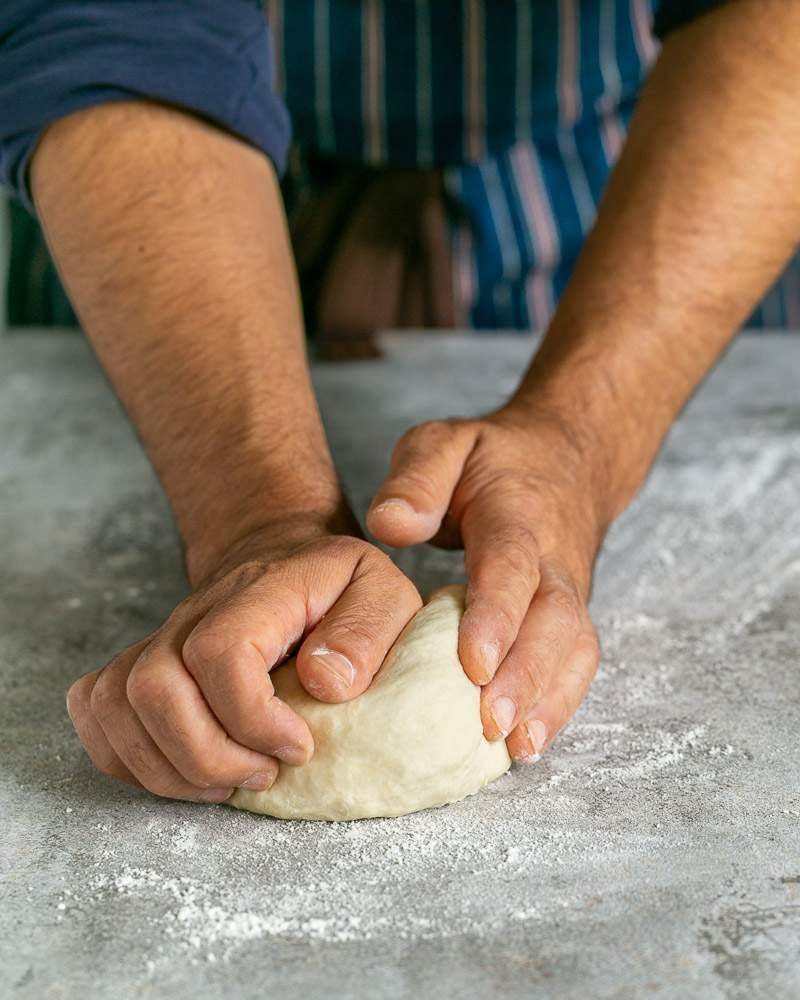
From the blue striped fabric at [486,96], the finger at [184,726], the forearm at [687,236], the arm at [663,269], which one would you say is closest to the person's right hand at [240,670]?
the finger at [184,726]

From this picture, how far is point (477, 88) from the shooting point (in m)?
2.01

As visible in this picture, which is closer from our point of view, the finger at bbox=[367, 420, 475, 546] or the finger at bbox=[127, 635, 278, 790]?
the finger at bbox=[127, 635, 278, 790]

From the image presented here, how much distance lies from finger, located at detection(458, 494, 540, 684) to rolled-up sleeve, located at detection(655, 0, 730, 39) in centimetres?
74

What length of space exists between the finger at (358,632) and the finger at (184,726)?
0.27 feet

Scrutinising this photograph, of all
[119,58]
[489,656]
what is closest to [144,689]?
[489,656]

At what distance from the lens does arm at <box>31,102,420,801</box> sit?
965mm

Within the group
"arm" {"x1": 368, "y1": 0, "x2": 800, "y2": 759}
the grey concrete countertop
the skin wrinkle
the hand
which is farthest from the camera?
"arm" {"x1": 368, "y1": 0, "x2": 800, "y2": 759}

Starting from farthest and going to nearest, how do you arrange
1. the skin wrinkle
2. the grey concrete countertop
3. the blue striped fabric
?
1. the blue striped fabric
2. the skin wrinkle
3. the grey concrete countertop

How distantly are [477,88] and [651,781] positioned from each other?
134 cm

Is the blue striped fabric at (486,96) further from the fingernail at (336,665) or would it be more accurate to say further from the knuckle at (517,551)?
the fingernail at (336,665)

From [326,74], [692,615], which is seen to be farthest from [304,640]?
[326,74]

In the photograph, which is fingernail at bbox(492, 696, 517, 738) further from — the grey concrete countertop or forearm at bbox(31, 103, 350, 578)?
forearm at bbox(31, 103, 350, 578)

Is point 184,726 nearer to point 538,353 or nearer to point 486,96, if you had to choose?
point 538,353

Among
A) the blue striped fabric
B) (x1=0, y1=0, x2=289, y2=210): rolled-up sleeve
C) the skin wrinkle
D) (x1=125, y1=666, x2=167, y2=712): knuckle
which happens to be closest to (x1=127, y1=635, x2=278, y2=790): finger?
(x1=125, y1=666, x2=167, y2=712): knuckle
